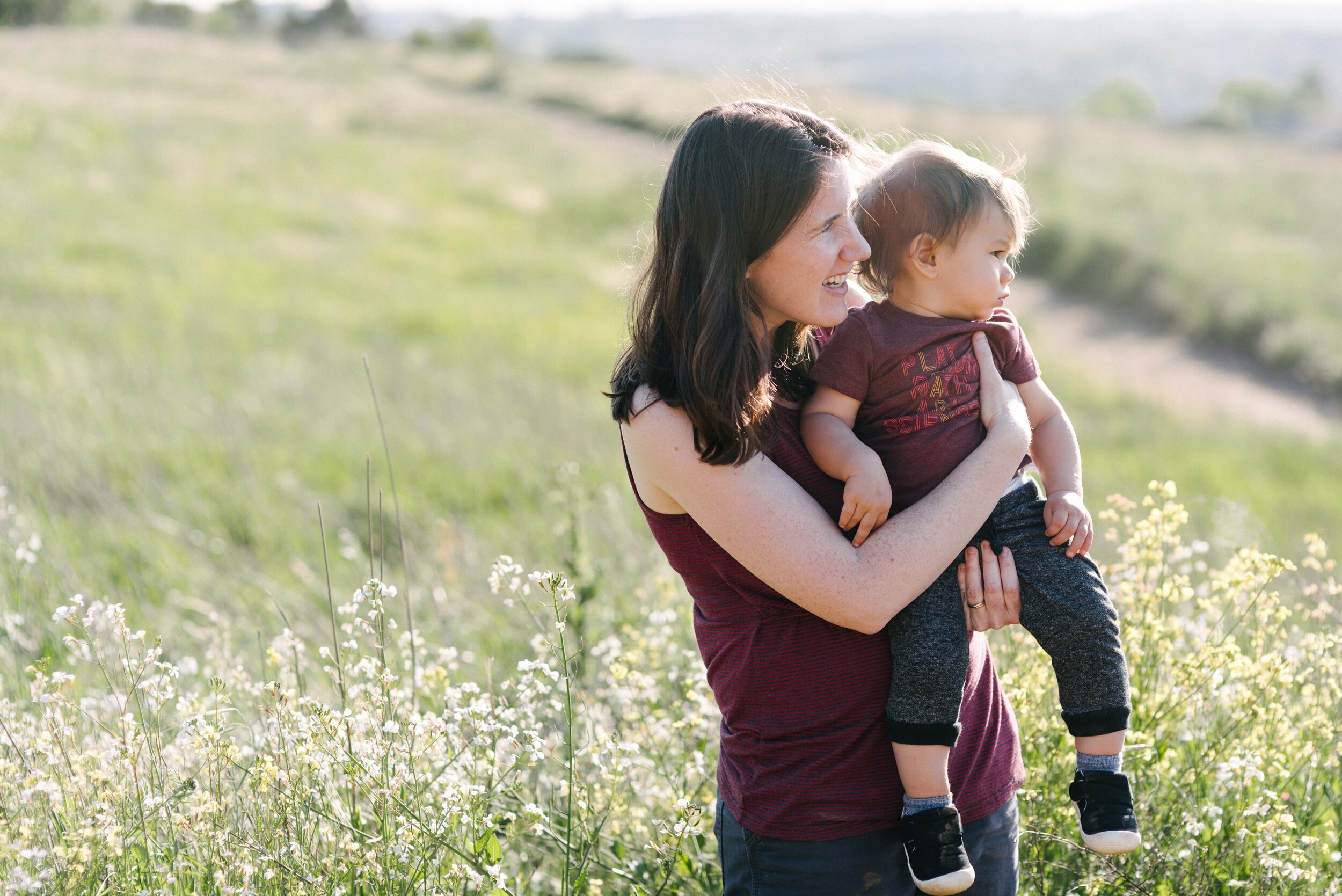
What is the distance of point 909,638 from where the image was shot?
200 centimetres

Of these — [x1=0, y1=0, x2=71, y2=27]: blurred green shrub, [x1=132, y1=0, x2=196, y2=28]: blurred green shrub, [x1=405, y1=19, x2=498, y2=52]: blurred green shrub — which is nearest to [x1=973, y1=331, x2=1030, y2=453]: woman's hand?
[x1=0, y1=0, x2=71, y2=27]: blurred green shrub

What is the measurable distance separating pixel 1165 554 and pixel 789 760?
4.48 feet

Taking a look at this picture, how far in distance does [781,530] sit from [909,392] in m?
0.47

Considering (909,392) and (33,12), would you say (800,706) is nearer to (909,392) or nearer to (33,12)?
(909,392)

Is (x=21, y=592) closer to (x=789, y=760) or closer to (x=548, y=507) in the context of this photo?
(x=789, y=760)

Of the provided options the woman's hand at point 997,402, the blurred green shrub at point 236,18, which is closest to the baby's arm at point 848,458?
the woman's hand at point 997,402

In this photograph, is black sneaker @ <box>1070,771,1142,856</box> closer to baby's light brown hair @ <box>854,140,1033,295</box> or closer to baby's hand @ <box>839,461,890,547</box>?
baby's hand @ <box>839,461,890,547</box>

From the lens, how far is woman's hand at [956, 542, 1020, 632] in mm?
2061

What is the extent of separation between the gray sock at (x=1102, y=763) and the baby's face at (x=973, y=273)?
957 millimetres

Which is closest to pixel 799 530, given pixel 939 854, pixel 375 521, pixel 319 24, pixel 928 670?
pixel 928 670

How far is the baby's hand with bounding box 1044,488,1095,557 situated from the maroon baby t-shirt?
0.20 m

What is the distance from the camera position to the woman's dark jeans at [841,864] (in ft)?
6.49

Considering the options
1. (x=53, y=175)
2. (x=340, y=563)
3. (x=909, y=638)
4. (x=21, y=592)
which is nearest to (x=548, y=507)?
(x=340, y=563)

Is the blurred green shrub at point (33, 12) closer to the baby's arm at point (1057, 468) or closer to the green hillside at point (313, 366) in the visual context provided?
the green hillside at point (313, 366)
